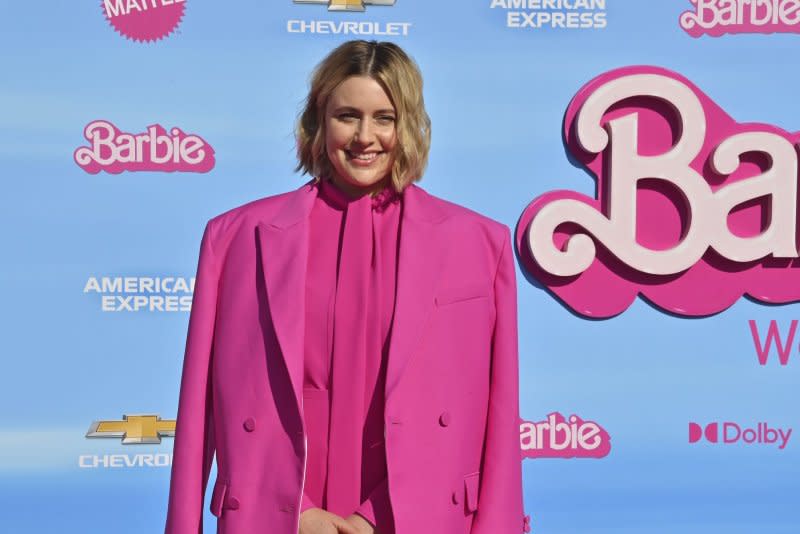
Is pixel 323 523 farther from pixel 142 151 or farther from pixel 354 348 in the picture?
pixel 142 151

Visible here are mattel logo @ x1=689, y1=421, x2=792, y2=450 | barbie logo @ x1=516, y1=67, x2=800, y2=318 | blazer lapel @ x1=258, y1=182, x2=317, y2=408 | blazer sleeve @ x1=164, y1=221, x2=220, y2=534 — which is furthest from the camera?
mattel logo @ x1=689, y1=421, x2=792, y2=450

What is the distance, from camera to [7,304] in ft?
11.7

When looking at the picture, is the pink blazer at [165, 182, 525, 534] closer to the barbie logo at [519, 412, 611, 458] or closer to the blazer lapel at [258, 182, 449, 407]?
the blazer lapel at [258, 182, 449, 407]

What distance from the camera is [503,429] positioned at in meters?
2.24

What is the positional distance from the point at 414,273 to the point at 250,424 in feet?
1.31

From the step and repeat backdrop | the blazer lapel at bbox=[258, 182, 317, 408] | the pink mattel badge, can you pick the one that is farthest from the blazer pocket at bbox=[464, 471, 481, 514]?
the pink mattel badge

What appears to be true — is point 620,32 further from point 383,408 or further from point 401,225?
point 383,408

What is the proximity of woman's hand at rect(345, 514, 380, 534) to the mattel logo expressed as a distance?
6.43 feet

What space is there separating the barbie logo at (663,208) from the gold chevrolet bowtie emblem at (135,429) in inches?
48.6

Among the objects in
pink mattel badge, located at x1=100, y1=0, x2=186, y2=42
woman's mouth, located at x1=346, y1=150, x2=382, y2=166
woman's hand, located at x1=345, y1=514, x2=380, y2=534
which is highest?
pink mattel badge, located at x1=100, y1=0, x2=186, y2=42

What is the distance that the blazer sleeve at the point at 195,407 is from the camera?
2.20 m

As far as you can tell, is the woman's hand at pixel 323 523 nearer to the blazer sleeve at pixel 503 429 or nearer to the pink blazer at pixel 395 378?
the pink blazer at pixel 395 378

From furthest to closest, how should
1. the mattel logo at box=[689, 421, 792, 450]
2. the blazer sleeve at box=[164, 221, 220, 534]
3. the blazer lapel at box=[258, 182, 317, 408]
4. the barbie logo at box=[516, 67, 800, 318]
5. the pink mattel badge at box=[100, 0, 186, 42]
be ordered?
the mattel logo at box=[689, 421, 792, 450]
the barbie logo at box=[516, 67, 800, 318]
the pink mattel badge at box=[100, 0, 186, 42]
the blazer sleeve at box=[164, 221, 220, 534]
the blazer lapel at box=[258, 182, 317, 408]

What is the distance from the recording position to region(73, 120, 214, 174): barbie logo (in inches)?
140
